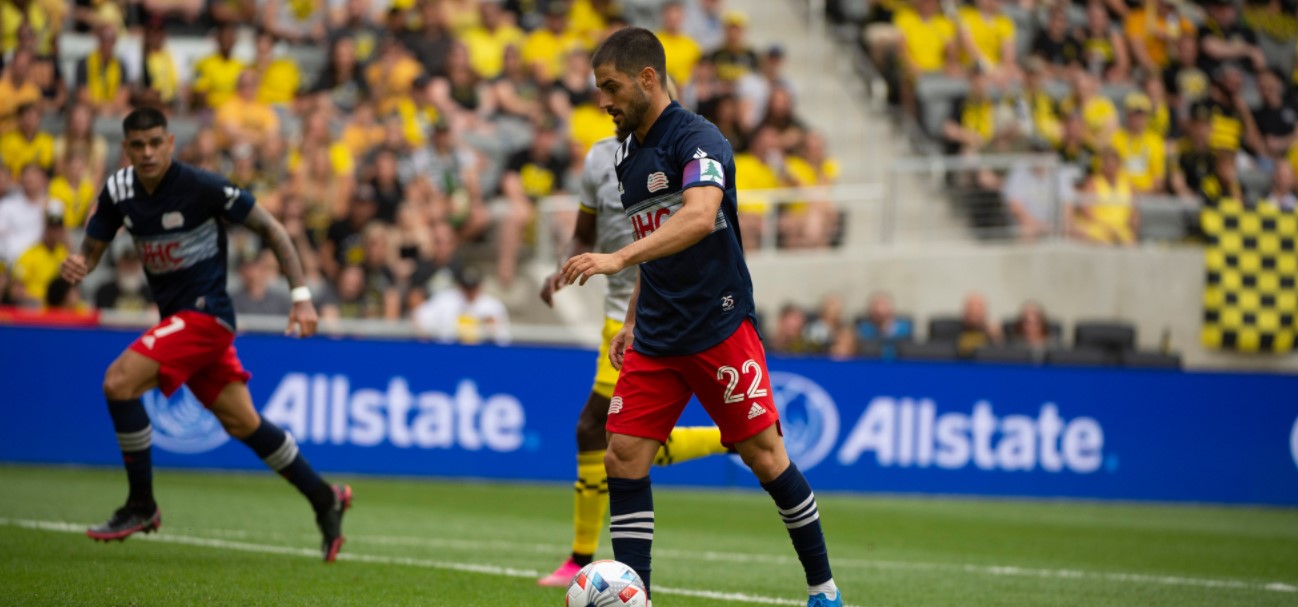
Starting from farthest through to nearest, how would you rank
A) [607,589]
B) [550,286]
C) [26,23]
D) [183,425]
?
[26,23], [183,425], [550,286], [607,589]

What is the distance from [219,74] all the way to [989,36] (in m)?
10.3

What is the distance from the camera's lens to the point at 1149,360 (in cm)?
1672

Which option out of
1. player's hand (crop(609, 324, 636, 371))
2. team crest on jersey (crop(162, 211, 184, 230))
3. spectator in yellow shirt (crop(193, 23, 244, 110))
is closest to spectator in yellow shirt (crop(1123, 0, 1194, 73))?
spectator in yellow shirt (crop(193, 23, 244, 110))

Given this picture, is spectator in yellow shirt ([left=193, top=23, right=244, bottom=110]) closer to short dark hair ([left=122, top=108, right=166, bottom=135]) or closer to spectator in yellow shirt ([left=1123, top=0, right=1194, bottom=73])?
short dark hair ([left=122, top=108, right=166, bottom=135])

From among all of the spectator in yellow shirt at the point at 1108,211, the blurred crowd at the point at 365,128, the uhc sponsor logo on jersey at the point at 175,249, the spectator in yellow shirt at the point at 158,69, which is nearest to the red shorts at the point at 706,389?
the uhc sponsor logo on jersey at the point at 175,249

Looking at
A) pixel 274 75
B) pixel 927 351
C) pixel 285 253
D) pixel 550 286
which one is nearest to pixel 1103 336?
pixel 927 351

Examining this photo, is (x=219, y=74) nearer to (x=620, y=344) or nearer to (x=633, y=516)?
(x=620, y=344)

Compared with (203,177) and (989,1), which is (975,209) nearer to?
(989,1)

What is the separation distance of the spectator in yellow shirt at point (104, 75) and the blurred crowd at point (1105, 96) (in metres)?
9.73

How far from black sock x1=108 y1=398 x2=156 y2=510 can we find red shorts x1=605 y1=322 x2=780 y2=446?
3.21 meters

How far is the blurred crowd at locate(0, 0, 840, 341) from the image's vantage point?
16.2m

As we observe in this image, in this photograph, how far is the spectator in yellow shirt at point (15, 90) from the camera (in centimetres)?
1716

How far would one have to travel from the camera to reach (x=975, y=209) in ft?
64.8

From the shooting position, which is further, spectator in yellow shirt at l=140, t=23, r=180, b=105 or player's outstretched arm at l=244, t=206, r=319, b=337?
spectator in yellow shirt at l=140, t=23, r=180, b=105
